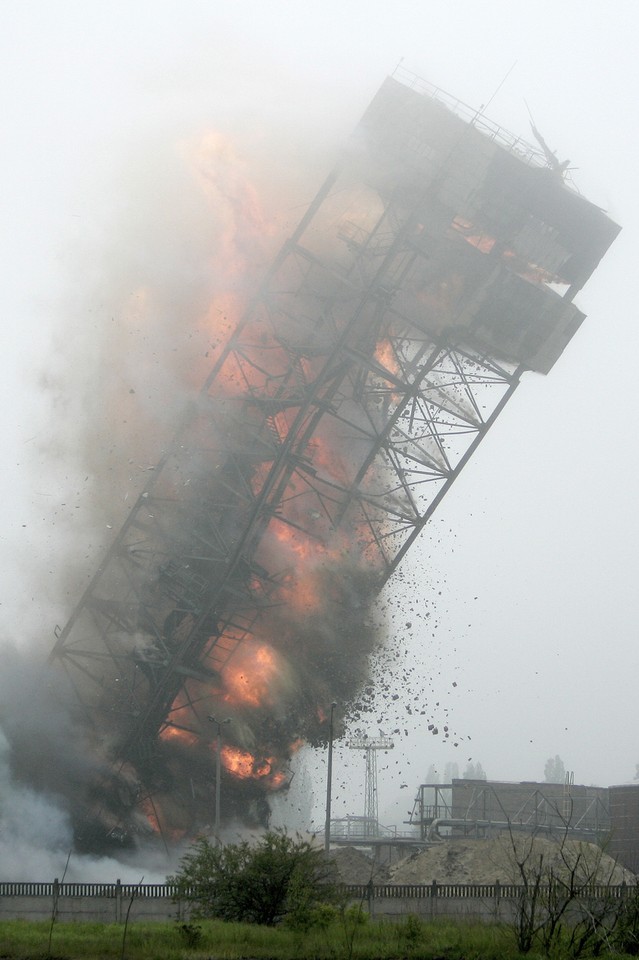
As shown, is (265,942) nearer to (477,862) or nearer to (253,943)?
(253,943)

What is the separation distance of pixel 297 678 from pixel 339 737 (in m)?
2.40

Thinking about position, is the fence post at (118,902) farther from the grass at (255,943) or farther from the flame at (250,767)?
the flame at (250,767)

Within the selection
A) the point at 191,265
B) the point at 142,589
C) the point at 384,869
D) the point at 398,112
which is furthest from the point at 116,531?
the point at 384,869

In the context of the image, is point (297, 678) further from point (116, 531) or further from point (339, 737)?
point (116, 531)

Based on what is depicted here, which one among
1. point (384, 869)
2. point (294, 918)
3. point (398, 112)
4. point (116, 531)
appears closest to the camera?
point (294, 918)

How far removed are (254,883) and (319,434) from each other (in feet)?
50.1

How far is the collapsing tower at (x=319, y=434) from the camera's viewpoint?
3388cm

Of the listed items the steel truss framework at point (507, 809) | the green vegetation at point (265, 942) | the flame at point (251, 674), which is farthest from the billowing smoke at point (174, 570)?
the steel truss framework at point (507, 809)

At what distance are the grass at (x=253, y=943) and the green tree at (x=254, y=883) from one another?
3.57ft

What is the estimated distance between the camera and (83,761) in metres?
35.9

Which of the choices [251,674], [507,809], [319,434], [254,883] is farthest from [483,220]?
[507,809]

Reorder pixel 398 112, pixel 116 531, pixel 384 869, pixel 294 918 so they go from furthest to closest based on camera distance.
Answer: pixel 384 869 → pixel 116 531 → pixel 398 112 → pixel 294 918

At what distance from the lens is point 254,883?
79.2 ft

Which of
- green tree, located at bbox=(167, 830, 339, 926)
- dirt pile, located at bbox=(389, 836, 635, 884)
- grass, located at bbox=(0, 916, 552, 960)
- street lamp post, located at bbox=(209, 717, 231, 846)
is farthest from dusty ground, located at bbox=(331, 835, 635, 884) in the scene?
grass, located at bbox=(0, 916, 552, 960)
